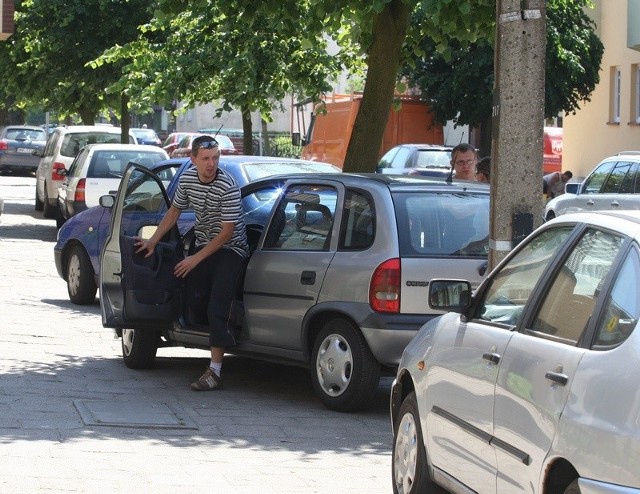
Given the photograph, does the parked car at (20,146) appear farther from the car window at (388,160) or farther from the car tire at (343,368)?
the car tire at (343,368)

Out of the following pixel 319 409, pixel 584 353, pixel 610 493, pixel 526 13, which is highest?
pixel 526 13

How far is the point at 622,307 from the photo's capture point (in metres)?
4.66

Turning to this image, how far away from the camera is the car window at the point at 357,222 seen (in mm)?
9367

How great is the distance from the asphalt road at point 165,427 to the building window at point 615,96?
25832mm

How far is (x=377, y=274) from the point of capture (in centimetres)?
909

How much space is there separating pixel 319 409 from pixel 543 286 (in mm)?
4466

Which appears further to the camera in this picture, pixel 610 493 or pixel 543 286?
pixel 543 286

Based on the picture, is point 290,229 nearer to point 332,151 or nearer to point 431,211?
point 431,211

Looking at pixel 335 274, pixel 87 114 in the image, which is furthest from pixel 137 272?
pixel 87 114

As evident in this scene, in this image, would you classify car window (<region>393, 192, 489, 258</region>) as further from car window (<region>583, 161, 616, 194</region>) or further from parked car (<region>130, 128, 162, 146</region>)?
parked car (<region>130, 128, 162, 146</region>)

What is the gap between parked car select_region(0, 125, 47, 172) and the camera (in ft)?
162

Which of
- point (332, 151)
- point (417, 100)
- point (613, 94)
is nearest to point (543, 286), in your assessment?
point (332, 151)

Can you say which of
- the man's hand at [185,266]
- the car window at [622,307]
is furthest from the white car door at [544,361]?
the man's hand at [185,266]

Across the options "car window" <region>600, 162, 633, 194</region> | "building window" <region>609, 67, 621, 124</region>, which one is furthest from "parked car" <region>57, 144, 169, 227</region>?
"building window" <region>609, 67, 621, 124</region>
